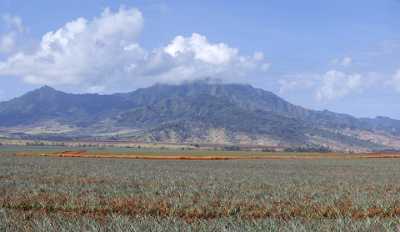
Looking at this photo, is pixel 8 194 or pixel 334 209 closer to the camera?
pixel 334 209

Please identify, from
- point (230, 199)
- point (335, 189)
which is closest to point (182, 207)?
point (230, 199)

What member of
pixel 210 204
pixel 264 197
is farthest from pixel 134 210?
pixel 264 197

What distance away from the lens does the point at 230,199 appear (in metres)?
27.6

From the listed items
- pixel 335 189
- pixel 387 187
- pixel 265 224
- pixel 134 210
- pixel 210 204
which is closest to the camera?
pixel 265 224

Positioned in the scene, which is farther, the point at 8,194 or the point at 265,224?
the point at 8,194

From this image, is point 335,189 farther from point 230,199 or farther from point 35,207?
point 35,207

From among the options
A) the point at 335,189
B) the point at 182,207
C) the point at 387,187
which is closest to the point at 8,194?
the point at 182,207

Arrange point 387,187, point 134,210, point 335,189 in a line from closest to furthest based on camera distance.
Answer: point 134,210
point 335,189
point 387,187

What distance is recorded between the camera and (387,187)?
124 ft

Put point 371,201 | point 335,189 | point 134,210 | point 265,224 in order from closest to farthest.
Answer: point 265,224, point 134,210, point 371,201, point 335,189

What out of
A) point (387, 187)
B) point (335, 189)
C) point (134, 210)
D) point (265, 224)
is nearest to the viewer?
point (265, 224)

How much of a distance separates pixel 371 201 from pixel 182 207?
29.6 feet

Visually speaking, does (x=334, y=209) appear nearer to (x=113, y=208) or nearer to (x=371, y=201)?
(x=371, y=201)

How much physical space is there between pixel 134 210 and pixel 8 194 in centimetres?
841
